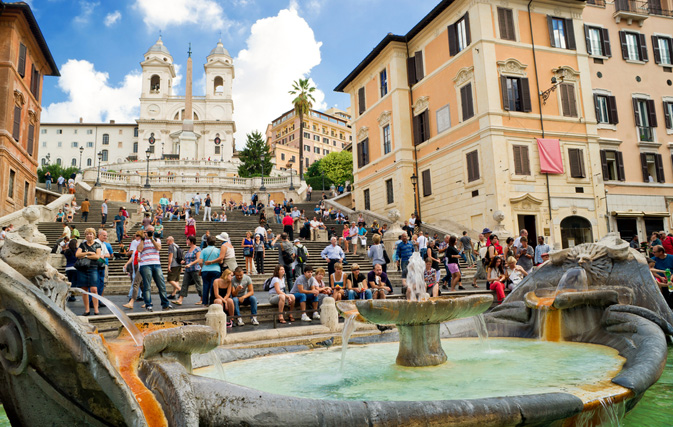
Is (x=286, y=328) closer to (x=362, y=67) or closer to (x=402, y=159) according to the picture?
(x=402, y=159)

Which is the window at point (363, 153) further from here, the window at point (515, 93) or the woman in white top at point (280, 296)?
the woman in white top at point (280, 296)

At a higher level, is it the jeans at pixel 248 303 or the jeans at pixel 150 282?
the jeans at pixel 150 282

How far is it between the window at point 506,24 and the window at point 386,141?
8.99 metres

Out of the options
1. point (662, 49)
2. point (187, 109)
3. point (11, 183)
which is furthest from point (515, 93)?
point (187, 109)

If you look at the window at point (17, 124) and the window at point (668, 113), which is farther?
the window at point (668, 113)

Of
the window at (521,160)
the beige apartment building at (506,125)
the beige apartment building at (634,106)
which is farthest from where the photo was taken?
the beige apartment building at (634,106)

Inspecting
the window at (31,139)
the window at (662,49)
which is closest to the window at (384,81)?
the window at (662,49)

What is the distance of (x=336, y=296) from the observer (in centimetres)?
1041

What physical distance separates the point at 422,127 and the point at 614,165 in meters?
10.8

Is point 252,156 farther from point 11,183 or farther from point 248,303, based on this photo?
point 248,303

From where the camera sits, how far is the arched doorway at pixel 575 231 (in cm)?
2316

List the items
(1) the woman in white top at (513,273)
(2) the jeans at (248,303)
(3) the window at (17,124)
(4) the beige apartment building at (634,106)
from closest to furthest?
(2) the jeans at (248,303) → (1) the woman in white top at (513,273) → (4) the beige apartment building at (634,106) → (3) the window at (17,124)

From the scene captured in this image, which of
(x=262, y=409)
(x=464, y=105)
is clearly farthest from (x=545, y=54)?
(x=262, y=409)

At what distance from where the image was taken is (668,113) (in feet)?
89.1
